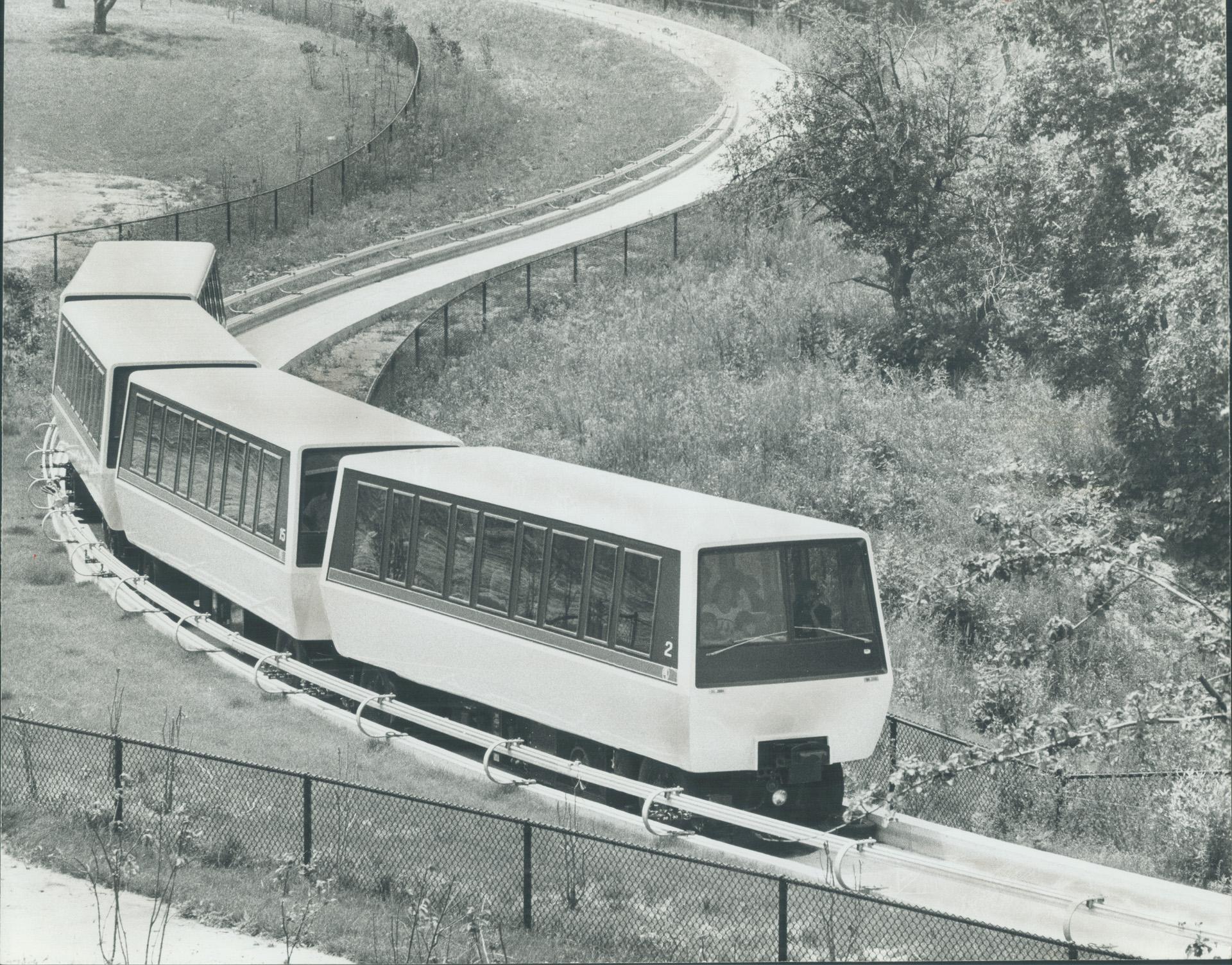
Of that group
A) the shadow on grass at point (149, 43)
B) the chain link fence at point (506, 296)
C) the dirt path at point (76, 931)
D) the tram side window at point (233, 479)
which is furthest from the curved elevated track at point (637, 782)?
the shadow on grass at point (149, 43)

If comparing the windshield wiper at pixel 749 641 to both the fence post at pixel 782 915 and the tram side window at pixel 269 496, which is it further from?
the tram side window at pixel 269 496

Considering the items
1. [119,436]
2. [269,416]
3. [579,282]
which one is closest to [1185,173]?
[579,282]

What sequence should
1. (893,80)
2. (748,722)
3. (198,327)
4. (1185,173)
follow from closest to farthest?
(748,722)
(1185,173)
(893,80)
(198,327)

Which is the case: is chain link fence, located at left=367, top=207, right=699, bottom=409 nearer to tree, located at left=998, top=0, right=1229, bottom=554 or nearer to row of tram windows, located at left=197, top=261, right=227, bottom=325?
row of tram windows, located at left=197, top=261, right=227, bottom=325

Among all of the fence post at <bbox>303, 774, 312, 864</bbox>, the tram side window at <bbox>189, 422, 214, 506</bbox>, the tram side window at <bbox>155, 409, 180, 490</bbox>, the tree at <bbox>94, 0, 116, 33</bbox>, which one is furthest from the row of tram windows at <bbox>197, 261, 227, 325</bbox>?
the fence post at <bbox>303, 774, 312, 864</bbox>

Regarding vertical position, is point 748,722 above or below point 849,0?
below

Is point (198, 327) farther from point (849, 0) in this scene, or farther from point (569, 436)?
point (849, 0)

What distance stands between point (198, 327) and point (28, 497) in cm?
236

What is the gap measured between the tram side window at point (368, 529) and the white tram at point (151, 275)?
3.14m

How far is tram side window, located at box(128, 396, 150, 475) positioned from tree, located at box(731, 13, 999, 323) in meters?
6.10

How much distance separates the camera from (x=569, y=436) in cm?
1390

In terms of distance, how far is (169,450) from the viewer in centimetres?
1540

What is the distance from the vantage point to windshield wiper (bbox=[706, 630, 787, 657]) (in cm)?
1093

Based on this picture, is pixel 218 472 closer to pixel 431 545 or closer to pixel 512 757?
pixel 431 545
